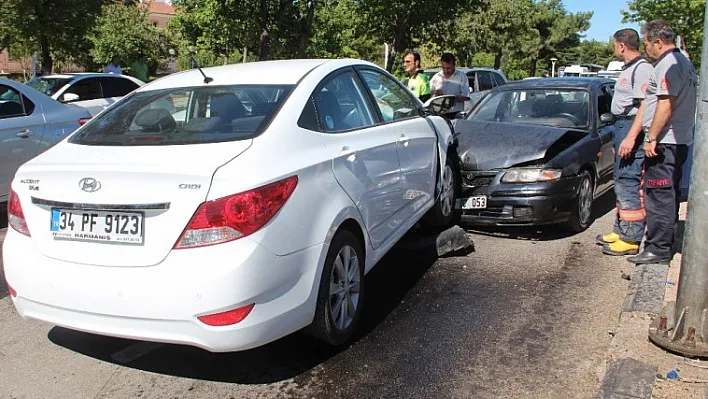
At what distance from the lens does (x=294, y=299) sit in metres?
3.13

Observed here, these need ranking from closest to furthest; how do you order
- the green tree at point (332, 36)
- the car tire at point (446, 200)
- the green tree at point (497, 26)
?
the car tire at point (446, 200)
the green tree at point (332, 36)
the green tree at point (497, 26)

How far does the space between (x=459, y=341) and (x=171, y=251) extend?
1.91 meters

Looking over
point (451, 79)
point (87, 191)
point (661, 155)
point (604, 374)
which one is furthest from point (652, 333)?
point (451, 79)

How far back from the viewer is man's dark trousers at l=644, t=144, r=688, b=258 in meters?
4.85

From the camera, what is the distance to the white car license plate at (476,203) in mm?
5902

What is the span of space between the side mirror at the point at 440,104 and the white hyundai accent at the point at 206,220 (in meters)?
1.91

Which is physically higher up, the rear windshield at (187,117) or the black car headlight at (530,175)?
the rear windshield at (187,117)

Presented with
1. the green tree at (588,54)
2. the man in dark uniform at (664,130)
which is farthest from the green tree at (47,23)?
the green tree at (588,54)

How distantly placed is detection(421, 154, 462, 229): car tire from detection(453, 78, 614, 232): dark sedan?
8cm

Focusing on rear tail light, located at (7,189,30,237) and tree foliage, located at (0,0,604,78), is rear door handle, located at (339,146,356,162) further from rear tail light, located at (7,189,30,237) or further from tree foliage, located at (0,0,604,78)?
tree foliage, located at (0,0,604,78)

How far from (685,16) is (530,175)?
111 ft

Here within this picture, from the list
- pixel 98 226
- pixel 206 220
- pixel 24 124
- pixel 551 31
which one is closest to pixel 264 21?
pixel 24 124

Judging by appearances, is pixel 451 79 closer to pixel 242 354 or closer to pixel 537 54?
pixel 242 354

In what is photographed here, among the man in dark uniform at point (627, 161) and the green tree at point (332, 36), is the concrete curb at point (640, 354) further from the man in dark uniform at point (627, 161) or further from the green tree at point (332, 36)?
the green tree at point (332, 36)
